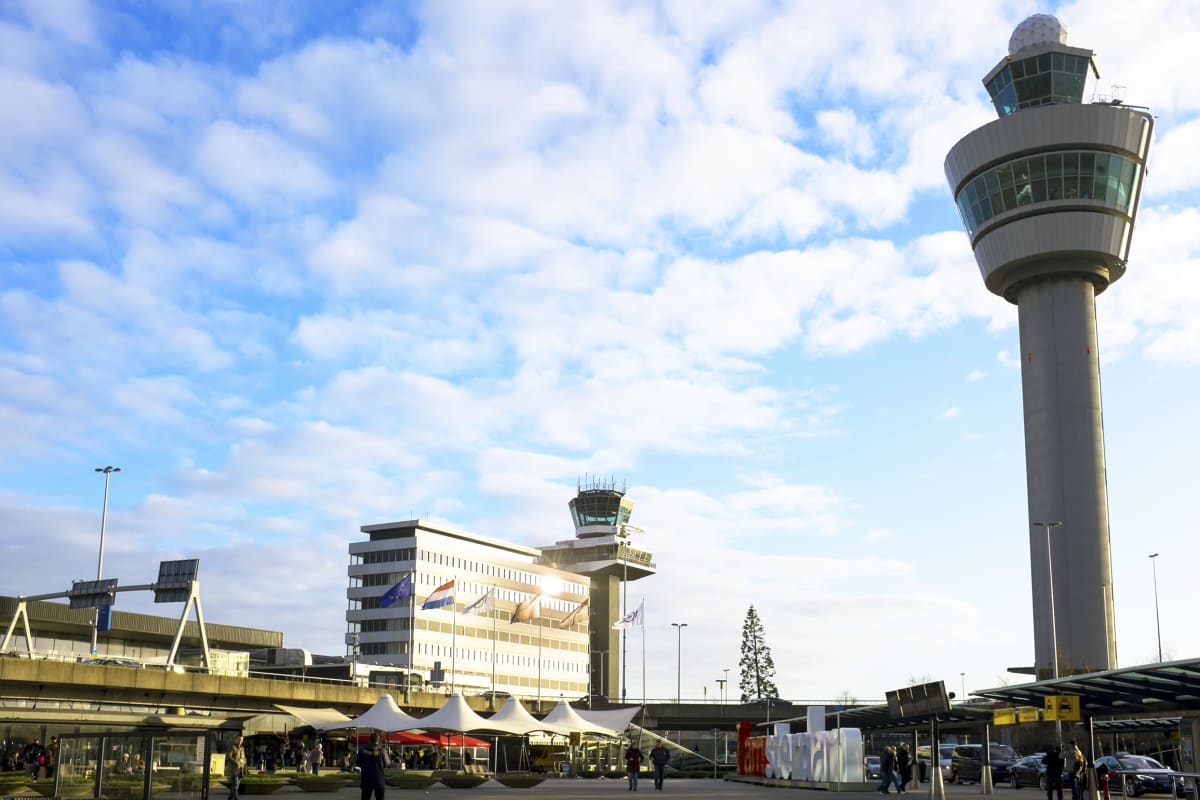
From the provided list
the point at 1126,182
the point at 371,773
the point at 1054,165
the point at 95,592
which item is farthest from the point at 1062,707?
the point at 1126,182

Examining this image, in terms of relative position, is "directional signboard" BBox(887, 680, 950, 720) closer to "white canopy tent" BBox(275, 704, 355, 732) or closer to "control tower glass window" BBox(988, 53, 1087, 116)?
"white canopy tent" BBox(275, 704, 355, 732)

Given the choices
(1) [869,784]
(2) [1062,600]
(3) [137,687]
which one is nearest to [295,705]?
(3) [137,687]

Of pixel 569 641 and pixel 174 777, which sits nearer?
pixel 174 777

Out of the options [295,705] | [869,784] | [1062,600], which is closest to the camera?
[869,784]

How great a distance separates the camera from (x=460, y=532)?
12625 cm

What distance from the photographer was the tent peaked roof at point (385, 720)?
47.1 m

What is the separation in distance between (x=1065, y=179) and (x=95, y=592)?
74.9 metres

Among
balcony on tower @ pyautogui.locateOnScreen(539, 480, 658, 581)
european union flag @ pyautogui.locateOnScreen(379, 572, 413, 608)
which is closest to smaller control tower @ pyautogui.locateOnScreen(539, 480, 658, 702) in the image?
balcony on tower @ pyautogui.locateOnScreen(539, 480, 658, 581)

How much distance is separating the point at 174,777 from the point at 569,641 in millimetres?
125408

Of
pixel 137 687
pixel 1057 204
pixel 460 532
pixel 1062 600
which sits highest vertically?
pixel 1057 204

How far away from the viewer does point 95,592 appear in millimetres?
46844

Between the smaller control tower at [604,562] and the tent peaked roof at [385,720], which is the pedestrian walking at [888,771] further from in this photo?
the smaller control tower at [604,562]

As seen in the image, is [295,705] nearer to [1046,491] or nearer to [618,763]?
[618,763]

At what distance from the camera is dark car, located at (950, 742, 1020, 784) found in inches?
2231
